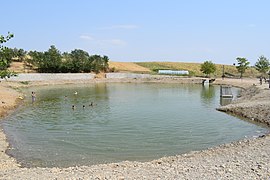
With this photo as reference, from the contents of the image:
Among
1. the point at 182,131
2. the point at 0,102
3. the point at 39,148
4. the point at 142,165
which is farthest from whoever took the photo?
the point at 0,102

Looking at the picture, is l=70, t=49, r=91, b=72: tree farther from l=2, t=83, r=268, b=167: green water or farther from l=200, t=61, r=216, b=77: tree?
l=2, t=83, r=268, b=167: green water

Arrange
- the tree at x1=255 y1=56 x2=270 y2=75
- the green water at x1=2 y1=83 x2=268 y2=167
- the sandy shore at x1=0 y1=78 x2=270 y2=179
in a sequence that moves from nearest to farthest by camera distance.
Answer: the sandy shore at x1=0 y1=78 x2=270 y2=179
the green water at x1=2 y1=83 x2=268 y2=167
the tree at x1=255 y1=56 x2=270 y2=75

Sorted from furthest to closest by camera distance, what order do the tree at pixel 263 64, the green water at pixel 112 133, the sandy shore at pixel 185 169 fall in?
the tree at pixel 263 64 → the green water at pixel 112 133 → the sandy shore at pixel 185 169

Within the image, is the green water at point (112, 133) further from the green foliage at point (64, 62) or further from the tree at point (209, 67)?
the tree at point (209, 67)

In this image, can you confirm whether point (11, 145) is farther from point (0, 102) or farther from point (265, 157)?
point (0, 102)

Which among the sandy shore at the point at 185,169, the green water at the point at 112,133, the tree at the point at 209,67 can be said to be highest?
the tree at the point at 209,67

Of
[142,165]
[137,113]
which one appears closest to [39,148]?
[142,165]

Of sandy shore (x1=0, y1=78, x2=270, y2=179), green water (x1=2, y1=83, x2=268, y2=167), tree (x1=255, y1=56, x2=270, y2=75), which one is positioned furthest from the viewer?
tree (x1=255, y1=56, x2=270, y2=75)

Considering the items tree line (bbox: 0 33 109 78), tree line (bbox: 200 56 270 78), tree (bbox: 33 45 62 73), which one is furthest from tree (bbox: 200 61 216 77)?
tree (bbox: 33 45 62 73)

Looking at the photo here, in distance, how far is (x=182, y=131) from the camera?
28.6 meters

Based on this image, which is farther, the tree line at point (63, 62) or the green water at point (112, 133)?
the tree line at point (63, 62)

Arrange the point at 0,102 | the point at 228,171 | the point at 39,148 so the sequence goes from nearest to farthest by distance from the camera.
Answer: the point at 228,171, the point at 39,148, the point at 0,102

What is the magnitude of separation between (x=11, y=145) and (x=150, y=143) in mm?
9995

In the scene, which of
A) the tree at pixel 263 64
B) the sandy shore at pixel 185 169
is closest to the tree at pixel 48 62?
the tree at pixel 263 64
